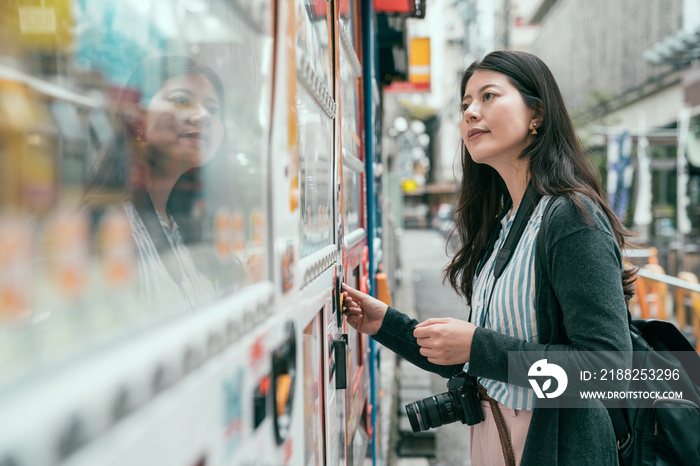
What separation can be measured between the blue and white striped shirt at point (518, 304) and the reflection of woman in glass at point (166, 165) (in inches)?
34.8

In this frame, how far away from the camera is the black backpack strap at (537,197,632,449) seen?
1299mm

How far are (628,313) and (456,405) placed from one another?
0.51 m

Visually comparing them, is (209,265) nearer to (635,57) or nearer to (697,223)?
(697,223)

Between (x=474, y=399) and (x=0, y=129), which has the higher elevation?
(x=0, y=129)

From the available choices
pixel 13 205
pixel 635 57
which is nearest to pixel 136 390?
pixel 13 205

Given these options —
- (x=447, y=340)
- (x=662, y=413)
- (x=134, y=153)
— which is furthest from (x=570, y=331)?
(x=134, y=153)

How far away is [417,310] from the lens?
8578mm

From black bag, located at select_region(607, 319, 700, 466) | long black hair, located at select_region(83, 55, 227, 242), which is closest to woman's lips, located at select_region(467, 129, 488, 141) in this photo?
black bag, located at select_region(607, 319, 700, 466)

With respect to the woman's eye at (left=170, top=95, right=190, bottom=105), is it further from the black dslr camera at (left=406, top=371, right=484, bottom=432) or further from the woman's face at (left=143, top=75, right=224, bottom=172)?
the black dslr camera at (left=406, top=371, right=484, bottom=432)

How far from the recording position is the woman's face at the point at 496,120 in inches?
58.6

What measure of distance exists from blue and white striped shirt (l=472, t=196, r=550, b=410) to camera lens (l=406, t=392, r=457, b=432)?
0.13 meters

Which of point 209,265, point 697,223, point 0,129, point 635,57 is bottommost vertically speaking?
point 697,223

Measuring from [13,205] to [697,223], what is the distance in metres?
16.4

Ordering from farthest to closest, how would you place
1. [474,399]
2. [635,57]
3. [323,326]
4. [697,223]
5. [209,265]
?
[635,57]
[697,223]
[474,399]
[323,326]
[209,265]
